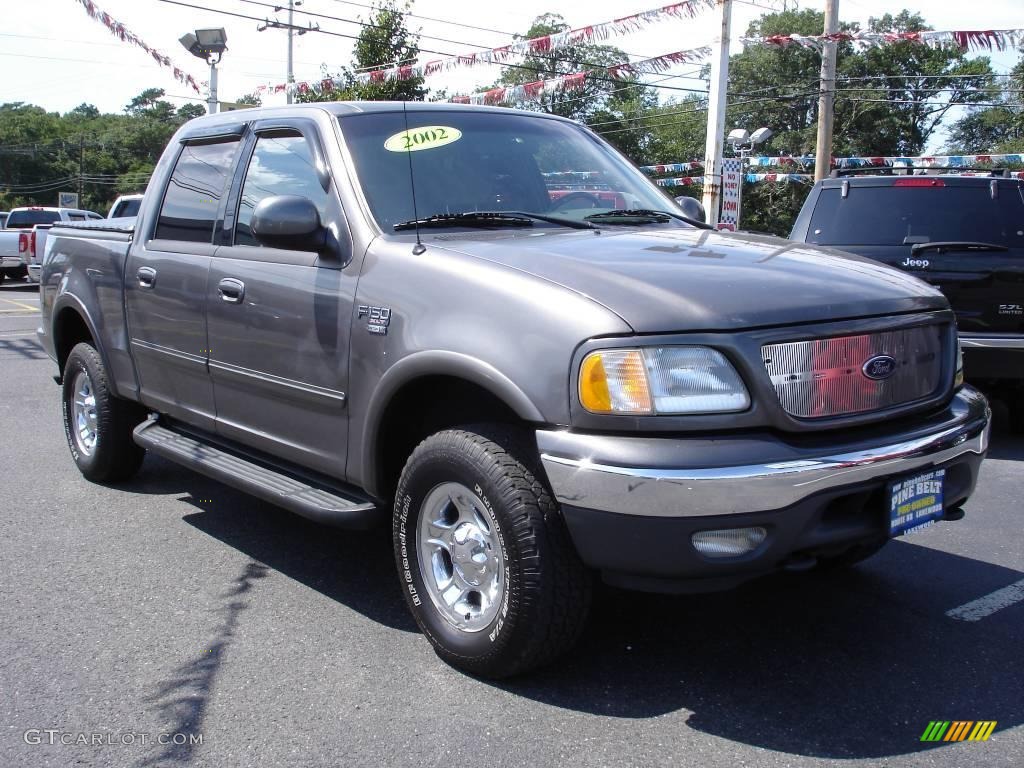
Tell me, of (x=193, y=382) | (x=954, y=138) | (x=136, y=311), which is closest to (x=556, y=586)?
(x=193, y=382)

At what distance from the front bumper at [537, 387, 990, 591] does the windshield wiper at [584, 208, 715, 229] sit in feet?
4.93

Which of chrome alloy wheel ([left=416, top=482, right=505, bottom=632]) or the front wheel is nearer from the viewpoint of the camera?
the front wheel

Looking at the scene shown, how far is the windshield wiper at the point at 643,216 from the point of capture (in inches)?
163

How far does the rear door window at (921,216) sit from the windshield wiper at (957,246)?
0.31ft

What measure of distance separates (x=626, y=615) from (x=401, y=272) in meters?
1.54

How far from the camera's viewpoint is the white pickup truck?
→ 1964 cm

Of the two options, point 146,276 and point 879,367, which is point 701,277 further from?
point 146,276

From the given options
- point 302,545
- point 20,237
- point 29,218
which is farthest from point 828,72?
point 29,218

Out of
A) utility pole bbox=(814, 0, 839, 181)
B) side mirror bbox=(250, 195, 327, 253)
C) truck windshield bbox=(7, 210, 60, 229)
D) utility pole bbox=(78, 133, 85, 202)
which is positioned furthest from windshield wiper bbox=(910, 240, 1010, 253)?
utility pole bbox=(78, 133, 85, 202)

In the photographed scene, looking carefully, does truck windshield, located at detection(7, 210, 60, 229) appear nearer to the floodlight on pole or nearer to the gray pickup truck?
the floodlight on pole

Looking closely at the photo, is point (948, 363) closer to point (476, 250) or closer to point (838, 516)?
point (838, 516)

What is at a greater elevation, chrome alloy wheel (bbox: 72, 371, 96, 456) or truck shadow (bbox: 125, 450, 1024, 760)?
chrome alloy wheel (bbox: 72, 371, 96, 456)

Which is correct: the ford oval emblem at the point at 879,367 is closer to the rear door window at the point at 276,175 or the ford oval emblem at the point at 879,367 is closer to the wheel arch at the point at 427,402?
the wheel arch at the point at 427,402

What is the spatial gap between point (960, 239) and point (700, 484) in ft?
16.6
